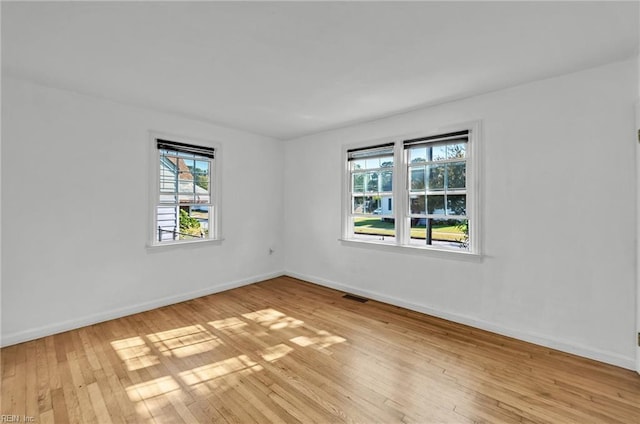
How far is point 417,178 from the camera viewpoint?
3.77 m

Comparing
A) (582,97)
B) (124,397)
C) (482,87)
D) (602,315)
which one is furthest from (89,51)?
(602,315)

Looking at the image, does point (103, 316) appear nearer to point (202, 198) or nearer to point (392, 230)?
point (202, 198)

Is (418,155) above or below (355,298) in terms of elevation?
above

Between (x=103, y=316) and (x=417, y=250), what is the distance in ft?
12.8

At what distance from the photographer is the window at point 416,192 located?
11.0 ft

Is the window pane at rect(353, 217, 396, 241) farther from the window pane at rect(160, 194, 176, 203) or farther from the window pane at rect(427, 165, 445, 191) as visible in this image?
the window pane at rect(160, 194, 176, 203)

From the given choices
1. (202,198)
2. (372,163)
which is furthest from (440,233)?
(202,198)

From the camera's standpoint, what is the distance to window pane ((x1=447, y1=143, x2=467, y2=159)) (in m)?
3.37

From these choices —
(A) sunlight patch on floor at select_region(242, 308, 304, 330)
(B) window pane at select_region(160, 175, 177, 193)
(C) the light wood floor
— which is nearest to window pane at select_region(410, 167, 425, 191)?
(C) the light wood floor

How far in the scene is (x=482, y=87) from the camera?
2967 mm

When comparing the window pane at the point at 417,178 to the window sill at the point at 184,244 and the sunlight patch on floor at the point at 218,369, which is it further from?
the window sill at the point at 184,244

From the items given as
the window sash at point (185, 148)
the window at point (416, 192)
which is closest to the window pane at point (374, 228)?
the window at point (416, 192)

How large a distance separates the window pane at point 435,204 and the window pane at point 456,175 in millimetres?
→ 190

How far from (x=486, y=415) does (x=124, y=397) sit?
2.50 m
